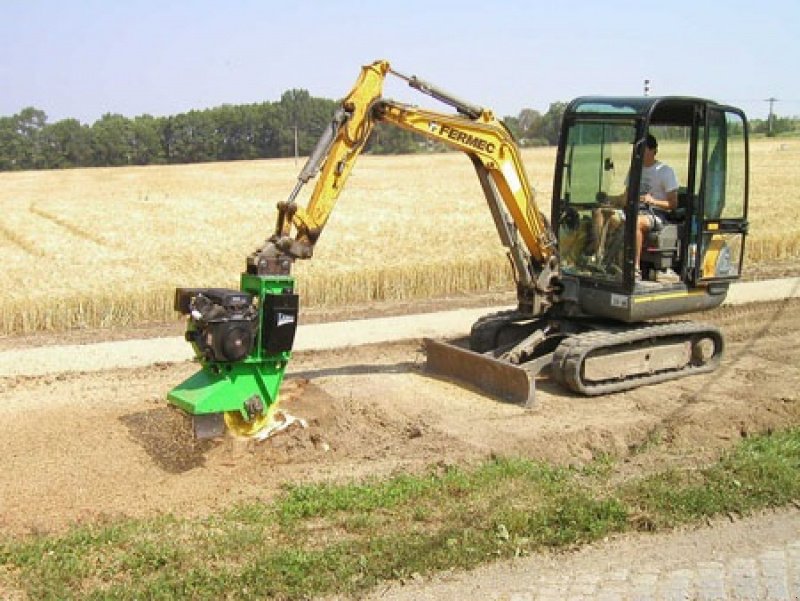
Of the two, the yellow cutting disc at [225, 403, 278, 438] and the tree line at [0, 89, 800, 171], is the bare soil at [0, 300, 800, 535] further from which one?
the tree line at [0, 89, 800, 171]

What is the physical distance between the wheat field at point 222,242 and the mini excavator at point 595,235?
565 centimetres

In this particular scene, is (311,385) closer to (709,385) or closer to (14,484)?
(14,484)

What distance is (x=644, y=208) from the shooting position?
9.64 metres

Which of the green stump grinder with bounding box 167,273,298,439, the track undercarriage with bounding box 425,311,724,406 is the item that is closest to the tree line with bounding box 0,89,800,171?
the track undercarriage with bounding box 425,311,724,406

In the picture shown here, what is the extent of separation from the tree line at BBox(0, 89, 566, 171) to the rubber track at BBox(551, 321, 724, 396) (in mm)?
60752

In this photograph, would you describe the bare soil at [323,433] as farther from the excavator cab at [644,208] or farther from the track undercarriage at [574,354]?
the excavator cab at [644,208]

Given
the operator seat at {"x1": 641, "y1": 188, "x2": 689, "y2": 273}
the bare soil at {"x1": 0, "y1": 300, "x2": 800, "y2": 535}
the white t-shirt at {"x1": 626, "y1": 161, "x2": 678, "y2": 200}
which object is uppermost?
the white t-shirt at {"x1": 626, "y1": 161, "x2": 678, "y2": 200}

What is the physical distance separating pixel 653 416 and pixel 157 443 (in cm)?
462

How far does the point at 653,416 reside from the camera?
877cm

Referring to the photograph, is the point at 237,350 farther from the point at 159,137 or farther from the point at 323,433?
the point at 159,137

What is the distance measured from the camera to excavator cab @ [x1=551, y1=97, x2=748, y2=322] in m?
9.44

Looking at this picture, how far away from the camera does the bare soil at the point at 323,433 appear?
6.84 metres

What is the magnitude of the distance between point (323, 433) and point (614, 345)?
133 inches

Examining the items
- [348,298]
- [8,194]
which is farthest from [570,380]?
[8,194]
